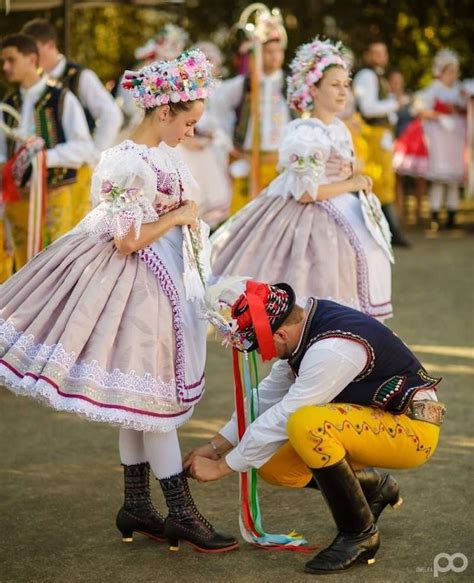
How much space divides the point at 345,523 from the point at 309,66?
2155mm

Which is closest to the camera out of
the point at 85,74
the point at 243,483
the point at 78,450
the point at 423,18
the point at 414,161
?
the point at 243,483

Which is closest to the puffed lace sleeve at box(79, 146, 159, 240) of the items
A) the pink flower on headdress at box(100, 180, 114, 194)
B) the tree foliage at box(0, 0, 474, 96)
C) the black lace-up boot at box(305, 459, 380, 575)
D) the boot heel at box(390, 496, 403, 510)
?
the pink flower on headdress at box(100, 180, 114, 194)

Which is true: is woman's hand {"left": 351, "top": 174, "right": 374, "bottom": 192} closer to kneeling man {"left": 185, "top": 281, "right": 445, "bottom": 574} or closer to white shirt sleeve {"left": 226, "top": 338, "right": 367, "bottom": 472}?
kneeling man {"left": 185, "top": 281, "right": 445, "bottom": 574}

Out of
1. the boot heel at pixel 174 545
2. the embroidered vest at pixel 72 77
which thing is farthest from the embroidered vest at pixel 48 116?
the boot heel at pixel 174 545

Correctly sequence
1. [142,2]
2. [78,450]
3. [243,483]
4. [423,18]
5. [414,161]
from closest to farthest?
[243,483]
[78,450]
[142,2]
[414,161]
[423,18]

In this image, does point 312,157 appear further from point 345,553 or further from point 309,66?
point 345,553

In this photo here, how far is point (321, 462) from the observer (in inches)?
123

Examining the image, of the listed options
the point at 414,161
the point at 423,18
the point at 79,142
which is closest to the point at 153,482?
the point at 79,142

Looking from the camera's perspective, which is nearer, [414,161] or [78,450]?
[78,450]

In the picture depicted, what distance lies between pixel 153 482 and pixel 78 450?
482mm

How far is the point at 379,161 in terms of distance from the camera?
378 inches

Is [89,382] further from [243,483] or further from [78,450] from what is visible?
[78,450]

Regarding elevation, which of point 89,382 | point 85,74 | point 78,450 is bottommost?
point 78,450

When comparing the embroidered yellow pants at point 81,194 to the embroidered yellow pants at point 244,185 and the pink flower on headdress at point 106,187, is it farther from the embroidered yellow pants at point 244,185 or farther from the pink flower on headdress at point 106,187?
the pink flower on headdress at point 106,187
